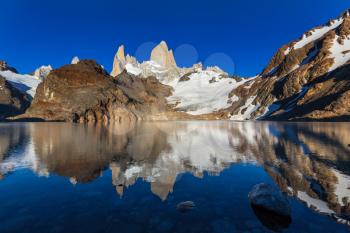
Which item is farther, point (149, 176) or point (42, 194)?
point (149, 176)

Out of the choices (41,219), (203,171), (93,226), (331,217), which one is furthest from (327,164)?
(41,219)

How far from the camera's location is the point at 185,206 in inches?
482

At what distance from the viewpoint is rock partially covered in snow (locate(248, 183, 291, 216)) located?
439 inches

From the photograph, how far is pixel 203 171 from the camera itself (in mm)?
20172

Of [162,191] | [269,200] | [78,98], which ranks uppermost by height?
[78,98]

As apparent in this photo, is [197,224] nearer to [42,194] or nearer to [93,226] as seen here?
[93,226]

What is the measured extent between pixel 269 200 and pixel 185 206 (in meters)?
3.95

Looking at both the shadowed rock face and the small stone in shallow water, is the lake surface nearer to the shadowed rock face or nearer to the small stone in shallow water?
the small stone in shallow water

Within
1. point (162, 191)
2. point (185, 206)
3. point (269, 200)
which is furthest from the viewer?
point (162, 191)

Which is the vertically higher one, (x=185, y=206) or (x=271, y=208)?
A: (x=271, y=208)

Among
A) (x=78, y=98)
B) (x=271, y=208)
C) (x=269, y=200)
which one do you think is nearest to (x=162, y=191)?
(x=269, y=200)

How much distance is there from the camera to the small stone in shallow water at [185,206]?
39.4ft

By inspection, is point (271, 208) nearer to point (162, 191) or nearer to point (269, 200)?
point (269, 200)

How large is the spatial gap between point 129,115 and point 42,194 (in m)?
168
